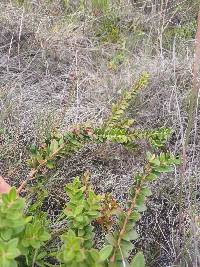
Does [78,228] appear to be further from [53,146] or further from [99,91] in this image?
[99,91]

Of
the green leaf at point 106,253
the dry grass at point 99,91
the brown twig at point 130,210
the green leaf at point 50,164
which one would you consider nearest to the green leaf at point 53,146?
the green leaf at point 50,164

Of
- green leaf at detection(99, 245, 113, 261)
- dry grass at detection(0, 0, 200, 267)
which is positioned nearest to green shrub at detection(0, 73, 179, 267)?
green leaf at detection(99, 245, 113, 261)

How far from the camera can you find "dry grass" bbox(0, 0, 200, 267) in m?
1.51

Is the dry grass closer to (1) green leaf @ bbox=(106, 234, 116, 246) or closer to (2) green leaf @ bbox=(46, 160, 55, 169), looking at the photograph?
(2) green leaf @ bbox=(46, 160, 55, 169)

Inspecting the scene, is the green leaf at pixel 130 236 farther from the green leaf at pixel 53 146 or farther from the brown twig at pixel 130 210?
the green leaf at pixel 53 146

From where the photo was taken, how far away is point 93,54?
7.79ft

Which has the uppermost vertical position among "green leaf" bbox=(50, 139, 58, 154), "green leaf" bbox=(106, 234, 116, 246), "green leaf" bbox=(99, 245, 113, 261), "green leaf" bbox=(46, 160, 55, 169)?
"green leaf" bbox=(50, 139, 58, 154)

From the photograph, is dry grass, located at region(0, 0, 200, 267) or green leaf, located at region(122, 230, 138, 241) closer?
green leaf, located at region(122, 230, 138, 241)

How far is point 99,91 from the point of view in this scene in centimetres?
207

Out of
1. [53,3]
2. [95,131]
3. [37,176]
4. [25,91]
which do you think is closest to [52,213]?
[37,176]

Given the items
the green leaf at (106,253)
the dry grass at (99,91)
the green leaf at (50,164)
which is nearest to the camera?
the green leaf at (106,253)

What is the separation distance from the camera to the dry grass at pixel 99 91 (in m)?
1.51

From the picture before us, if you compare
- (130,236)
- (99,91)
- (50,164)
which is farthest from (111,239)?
(99,91)

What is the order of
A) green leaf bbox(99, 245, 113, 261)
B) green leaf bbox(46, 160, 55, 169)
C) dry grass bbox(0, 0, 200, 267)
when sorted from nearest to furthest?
1. green leaf bbox(99, 245, 113, 261)
2. green leaf bbox(46, 160, 55, 169)
3. dry grass bbox(0, 0, 200, 267)
